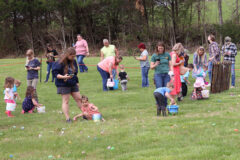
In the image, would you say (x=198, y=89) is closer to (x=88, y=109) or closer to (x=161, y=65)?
(x=161, y=65)

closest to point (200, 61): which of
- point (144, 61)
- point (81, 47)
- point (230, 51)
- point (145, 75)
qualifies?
point (230, 51)

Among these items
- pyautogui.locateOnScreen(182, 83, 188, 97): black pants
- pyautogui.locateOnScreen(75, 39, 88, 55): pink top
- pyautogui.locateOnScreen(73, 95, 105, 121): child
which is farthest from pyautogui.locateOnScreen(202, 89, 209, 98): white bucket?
pyautogui.locateOnScreen(75, 39, 88, 55): pink top

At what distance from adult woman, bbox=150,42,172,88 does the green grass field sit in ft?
2.63

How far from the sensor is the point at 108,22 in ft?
139

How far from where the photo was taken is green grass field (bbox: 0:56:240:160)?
5598 millimetres

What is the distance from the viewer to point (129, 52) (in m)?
35.2

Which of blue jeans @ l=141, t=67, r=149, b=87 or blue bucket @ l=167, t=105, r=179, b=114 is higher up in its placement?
blue jeans @ l=141, t=67, r=149, b=87

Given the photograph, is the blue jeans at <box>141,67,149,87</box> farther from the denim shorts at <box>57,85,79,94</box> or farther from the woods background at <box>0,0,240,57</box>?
the woods background at <box>0,0,240,57</box>

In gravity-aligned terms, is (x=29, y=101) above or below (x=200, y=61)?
below

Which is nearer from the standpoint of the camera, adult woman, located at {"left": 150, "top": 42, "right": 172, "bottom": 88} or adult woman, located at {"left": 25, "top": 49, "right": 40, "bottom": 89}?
adult woman, located at {"left": 150, "top": 42, "right": 172, "bottom": 88}

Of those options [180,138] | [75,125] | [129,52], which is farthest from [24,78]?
[129,52]

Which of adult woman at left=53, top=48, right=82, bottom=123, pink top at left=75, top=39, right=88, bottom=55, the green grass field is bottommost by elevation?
the green grass field

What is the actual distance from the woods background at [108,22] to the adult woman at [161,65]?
25776 mm

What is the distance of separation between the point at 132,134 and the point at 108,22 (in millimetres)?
36291
